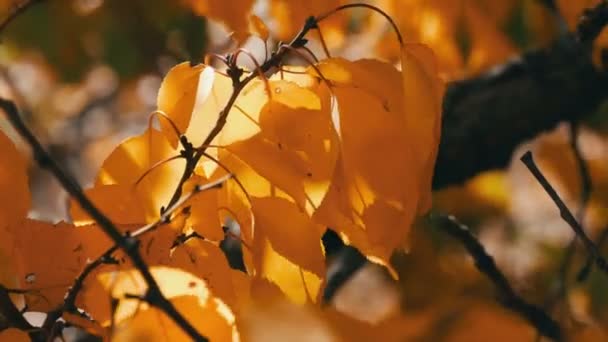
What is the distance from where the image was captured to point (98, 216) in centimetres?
73

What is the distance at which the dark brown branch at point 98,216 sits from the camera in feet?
2.36

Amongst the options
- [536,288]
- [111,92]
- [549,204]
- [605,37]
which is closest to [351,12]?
[536,288]

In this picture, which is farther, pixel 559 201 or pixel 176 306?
pixel 559 201

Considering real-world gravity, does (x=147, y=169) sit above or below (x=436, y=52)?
below

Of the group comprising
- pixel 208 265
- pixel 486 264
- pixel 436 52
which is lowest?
pixel 486 264

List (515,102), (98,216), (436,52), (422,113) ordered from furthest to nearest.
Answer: (436,52) < (515,102) < (422,113) < (98,216)

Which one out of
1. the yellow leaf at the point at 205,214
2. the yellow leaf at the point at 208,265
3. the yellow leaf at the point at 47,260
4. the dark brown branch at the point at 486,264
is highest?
the yellow leaf at the point at 47,260

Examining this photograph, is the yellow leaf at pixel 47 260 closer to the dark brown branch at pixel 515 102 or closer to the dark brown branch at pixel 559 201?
the dark brown branch at pixel 559 201

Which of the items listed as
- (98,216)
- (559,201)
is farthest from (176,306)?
(559,201)

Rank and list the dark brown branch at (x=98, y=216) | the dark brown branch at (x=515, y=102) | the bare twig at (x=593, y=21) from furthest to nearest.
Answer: the dark brown branch at (x=515, y=102)
the bare twig at (x=593, y=21)
the dark brown branch at (x=98, y=216)

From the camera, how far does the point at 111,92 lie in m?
3.39

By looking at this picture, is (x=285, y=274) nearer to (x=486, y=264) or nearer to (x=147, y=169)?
(x=147, y=169)

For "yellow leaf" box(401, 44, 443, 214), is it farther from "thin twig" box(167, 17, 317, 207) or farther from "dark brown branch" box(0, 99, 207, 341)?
"dark brown branch" box(0, 99, 207, 341)

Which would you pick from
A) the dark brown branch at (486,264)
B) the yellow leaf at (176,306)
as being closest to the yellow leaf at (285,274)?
the yellow leaf at (176,306)
